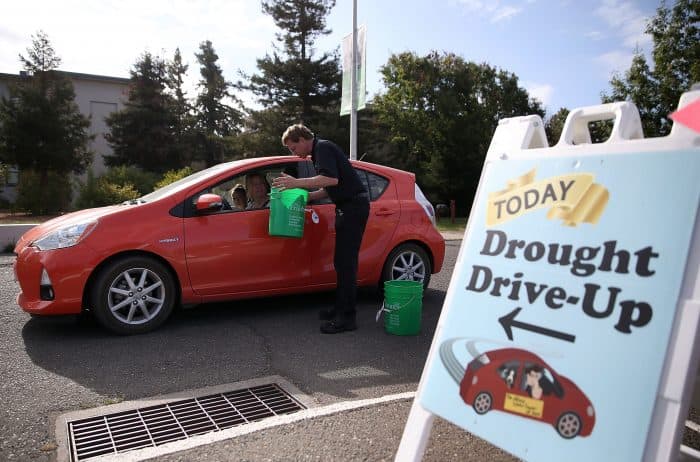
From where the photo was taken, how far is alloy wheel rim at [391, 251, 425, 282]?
18.4 feet

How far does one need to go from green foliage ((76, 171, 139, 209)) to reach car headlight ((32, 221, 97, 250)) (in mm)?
10281

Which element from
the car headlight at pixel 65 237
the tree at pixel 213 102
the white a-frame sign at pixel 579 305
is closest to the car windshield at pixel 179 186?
the car headlight at pixel 65 237

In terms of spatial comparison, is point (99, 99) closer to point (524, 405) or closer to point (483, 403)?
point (483, 403)

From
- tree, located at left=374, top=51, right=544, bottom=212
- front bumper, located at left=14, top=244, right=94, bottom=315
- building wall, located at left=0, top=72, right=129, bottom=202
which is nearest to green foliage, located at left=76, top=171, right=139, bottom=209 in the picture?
front bumper, located at left=14, top=244, right=94, bottom=315

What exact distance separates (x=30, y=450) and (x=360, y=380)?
196cm

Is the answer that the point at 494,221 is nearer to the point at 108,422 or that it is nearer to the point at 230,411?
the point at 230,411

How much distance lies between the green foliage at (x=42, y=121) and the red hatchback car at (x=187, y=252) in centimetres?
2034

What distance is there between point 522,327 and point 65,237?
3.83m

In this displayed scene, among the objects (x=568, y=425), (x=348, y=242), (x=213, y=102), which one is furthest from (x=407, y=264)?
(x=213, y=102)

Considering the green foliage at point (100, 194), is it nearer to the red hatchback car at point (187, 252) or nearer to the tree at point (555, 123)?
the red hatchback car at point (187, 252)

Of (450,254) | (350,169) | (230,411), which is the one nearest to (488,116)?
(450,254)

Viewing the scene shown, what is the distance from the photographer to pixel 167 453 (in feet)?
8.11

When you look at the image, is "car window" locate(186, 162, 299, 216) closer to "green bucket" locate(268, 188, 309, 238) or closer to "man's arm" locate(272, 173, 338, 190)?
"green bucket" locate(268, 188, 309, 238)

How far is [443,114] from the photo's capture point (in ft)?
87.2
